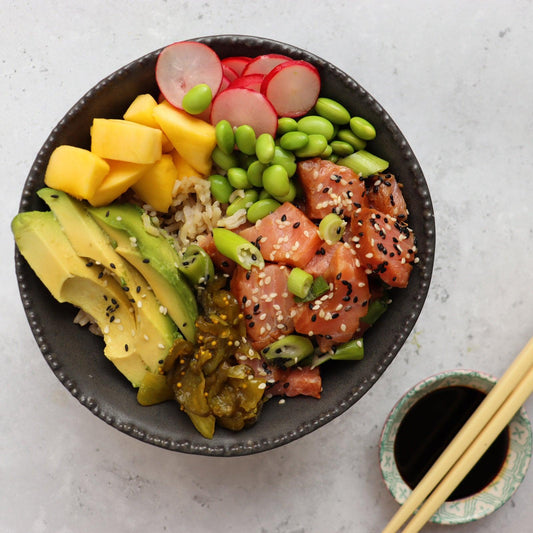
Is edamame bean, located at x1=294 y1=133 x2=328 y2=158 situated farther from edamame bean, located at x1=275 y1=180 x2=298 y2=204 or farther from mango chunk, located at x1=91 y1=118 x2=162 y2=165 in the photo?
mango chunk, located at x1=91 y1=118 x2=162 y2=165

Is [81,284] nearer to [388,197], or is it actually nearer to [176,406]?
[176,406]

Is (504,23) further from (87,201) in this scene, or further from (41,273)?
(41,273)

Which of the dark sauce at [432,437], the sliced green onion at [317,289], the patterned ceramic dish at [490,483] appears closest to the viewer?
the sliced green onion at [317,289]

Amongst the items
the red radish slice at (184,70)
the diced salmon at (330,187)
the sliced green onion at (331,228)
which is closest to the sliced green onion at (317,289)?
the sliced green onion at (331,228)

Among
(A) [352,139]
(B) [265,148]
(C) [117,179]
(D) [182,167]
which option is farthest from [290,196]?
(C) [117,179]

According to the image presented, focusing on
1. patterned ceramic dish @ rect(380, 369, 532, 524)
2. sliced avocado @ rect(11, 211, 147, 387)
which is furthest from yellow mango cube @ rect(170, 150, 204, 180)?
patterned ceramic dish @ rect(380, 369, 532, 524)

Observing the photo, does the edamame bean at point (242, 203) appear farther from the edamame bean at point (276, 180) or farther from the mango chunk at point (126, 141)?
the mango chunk at point (126, 141)

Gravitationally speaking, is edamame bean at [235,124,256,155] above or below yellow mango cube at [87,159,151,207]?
above
